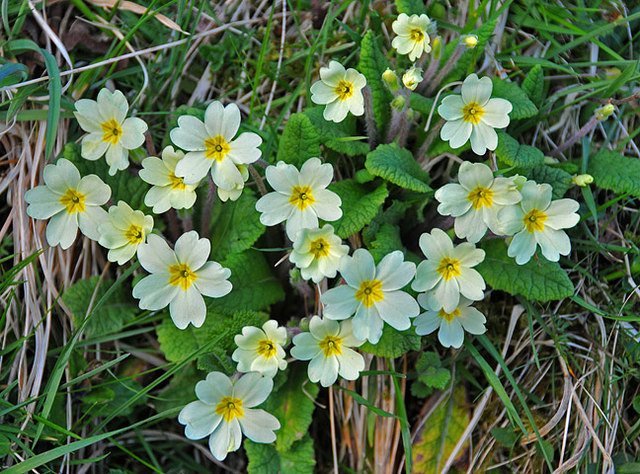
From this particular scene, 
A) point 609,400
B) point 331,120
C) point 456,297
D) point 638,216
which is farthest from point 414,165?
point 609,400

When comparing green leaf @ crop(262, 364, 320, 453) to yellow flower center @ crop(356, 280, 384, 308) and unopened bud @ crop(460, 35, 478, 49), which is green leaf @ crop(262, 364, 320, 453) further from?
unopened bud @ crop(460, 35, 478, 49)

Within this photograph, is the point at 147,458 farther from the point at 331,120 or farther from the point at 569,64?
the point at 569,64

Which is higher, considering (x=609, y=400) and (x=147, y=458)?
(x=609, y=400)

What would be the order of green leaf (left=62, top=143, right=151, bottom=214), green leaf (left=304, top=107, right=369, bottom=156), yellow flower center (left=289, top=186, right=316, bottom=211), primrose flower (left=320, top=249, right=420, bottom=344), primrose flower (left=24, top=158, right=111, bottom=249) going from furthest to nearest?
green leaf (left=62, top=143, right=151, bottom=214) < green leaf (left=304, top=107, right=369, bottom=156) < primrose flower (left=24, top=158, right=111, bottom=249) < yellow flower center (left=289, top=186, right=316, bottom=211) < primrose flower (left=320, top=249, right=420, bottom=344)

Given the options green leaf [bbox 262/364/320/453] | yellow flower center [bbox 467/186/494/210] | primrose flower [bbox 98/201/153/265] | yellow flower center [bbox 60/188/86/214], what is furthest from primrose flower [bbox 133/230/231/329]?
yellow flower center [bbox 467/186/494/210]

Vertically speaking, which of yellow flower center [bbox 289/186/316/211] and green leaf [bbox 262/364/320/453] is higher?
yellow flower center [bbox 289/186/316/211]

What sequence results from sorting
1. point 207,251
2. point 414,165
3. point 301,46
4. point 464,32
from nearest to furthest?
point 207,251, point 414,165, point 464,32, point 301,46

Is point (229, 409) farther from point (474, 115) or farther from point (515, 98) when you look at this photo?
point (515, 98)

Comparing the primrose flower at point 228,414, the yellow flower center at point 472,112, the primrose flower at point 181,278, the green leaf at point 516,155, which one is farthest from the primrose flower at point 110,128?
the green leaf at point 516,155
